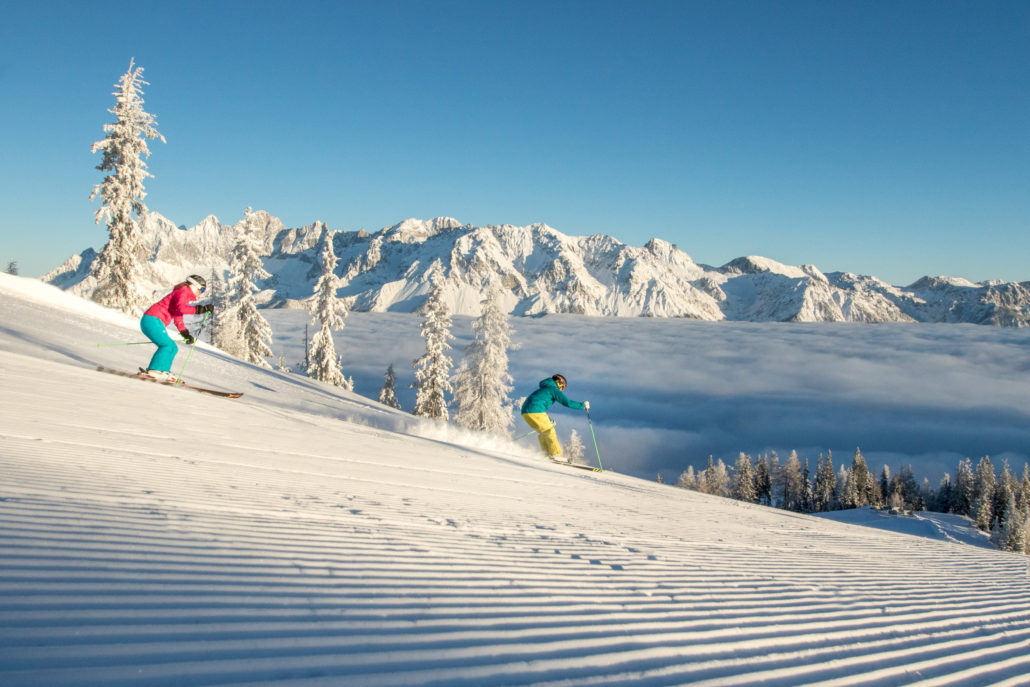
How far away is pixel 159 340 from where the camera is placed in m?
13.1

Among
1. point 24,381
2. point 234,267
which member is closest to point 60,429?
point 24,381

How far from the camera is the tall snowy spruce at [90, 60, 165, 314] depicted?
98.7ft

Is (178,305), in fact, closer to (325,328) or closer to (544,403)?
(544,403)

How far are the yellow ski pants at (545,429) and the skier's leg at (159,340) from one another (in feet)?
29.0

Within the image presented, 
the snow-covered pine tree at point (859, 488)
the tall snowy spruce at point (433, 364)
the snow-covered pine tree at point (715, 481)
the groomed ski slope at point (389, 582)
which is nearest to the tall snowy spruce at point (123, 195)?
the tall snowy spruce at point (433, 364)

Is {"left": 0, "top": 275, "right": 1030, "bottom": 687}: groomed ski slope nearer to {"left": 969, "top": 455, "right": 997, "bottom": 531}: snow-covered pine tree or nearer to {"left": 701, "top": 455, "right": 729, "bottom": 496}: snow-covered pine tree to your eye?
{"left": 969, "top": 455, "right": 997, "bottom": 531}: snow-covered pine tree

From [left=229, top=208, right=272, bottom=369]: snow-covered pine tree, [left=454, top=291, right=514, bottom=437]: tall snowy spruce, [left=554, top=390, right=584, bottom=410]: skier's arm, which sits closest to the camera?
[left=554, top=390, right=584, bottom=410]: skier's arm

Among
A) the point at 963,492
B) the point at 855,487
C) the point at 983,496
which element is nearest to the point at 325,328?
the point at 983,496

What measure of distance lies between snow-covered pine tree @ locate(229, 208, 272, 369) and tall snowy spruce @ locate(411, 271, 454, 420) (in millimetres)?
10588

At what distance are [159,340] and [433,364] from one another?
27928 millimetres

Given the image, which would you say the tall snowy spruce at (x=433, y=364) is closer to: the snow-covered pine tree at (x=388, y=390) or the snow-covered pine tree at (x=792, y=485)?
the snow-covered pine tree at (x=388, y=390)

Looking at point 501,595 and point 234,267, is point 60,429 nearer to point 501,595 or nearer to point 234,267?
point 501,595

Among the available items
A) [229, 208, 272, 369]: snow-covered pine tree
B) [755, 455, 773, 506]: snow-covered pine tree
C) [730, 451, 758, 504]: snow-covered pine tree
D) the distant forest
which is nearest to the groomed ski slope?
[229, 208, 272, 369]: snow-covered pine tree

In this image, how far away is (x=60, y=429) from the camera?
7145 mm
